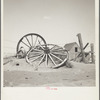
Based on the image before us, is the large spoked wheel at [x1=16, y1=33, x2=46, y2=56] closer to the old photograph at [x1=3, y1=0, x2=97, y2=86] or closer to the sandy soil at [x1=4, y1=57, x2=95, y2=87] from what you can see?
the old photograph at [x1=3, y1=0, x2=97, y2=86]

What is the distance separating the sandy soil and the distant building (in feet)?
0.20

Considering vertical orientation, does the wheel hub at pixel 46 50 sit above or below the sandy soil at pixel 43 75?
above

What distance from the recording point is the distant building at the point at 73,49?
133 cm

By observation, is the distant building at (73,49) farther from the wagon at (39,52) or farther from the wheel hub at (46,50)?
the wheel hub at (46,50)

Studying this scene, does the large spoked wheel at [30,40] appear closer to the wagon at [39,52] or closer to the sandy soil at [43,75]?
the wagon at [39,52]

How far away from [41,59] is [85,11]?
0.50 meters

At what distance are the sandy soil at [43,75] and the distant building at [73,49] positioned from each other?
0.06m

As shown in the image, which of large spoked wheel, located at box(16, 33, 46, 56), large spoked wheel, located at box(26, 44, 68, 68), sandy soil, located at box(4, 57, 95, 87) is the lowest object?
sandy soil, located at box(4, 57, 95, 87)

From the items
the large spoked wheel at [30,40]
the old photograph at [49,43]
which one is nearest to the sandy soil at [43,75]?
the old photograph at [49,43]

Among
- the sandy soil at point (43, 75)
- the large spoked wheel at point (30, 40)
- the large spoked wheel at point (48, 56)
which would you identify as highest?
the large spoked wheel at point (30, 40)

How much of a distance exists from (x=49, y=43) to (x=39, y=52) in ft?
0.33

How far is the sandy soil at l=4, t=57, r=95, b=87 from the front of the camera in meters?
1.30

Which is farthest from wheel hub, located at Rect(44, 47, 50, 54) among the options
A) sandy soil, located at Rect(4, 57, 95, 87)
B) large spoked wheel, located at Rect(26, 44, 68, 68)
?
sandy soil, located at Rect(4, 57, 95, 87)
